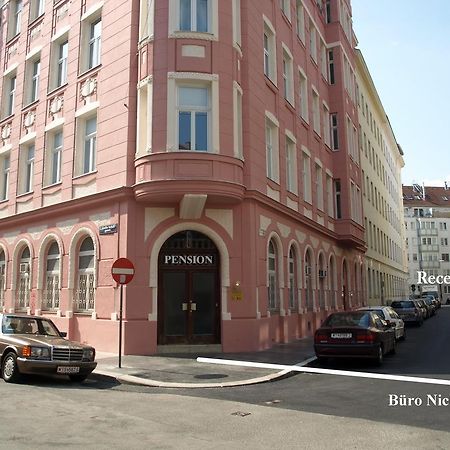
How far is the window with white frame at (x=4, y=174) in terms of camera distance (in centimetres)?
2281

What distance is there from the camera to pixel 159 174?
589 inches

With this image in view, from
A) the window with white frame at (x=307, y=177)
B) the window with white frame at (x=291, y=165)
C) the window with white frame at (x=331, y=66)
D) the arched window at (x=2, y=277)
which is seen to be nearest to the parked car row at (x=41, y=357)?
the arched window at (x=2, y=277)

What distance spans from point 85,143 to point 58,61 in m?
4.72

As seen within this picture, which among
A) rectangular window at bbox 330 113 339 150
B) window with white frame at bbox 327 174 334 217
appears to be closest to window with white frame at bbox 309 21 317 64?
rectangular window at bbox 330 113 339 150

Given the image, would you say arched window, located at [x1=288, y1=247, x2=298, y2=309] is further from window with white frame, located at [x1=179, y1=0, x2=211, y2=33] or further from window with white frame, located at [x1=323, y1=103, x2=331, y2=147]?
window with white frame, located at [x1=179, y1=0, x2=211, y2=33]

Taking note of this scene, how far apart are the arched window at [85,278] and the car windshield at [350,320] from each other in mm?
7833

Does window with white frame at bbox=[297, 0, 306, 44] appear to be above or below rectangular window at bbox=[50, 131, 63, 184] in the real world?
above

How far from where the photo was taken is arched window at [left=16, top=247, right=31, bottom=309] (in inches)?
792

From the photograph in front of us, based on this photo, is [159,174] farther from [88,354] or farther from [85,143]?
[88,354]

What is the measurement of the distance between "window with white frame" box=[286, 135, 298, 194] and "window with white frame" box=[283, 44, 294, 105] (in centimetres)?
194

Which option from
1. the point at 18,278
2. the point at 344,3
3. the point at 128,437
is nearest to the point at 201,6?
the point at 18,278

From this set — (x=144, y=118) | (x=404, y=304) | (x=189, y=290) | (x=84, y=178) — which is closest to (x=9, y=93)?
(x=84, y=178)

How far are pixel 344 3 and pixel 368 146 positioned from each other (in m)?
11.6

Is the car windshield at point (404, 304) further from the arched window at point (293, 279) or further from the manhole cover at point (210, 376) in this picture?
the manhole cover at point (210, 376)
